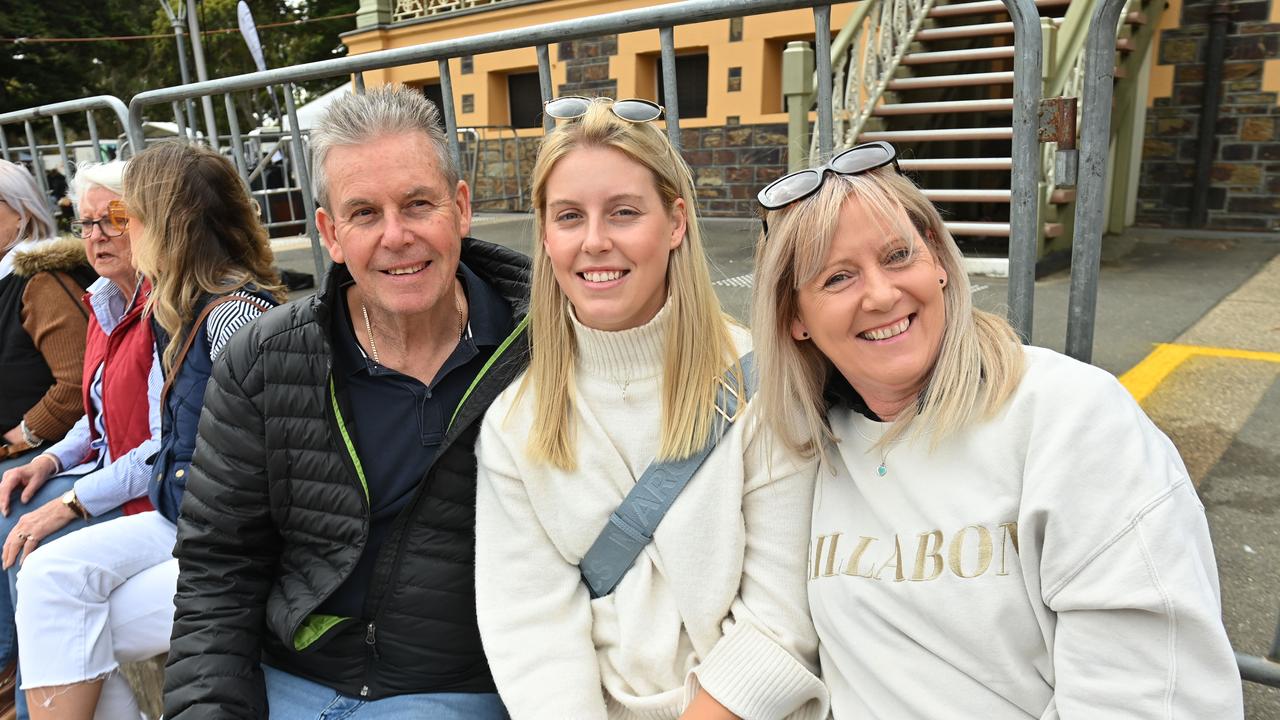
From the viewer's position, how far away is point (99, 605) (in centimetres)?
232

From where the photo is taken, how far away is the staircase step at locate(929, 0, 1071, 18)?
7793 mm

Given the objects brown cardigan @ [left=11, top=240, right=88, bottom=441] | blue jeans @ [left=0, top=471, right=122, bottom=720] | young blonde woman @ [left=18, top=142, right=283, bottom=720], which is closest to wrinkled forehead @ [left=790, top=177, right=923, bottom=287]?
young blonde woman @ [left=18, top=142, right=283, bottom=720]

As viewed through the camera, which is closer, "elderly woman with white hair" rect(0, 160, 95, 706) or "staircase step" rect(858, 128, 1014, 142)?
"elderly woman with white hair" rect(0, 160, 95, 706)

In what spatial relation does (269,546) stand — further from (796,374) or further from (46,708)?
(796,374)

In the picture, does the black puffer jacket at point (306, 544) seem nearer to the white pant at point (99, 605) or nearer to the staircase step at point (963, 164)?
the white pant at point (99, 605)

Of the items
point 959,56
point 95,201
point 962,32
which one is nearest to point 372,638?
point 95,201

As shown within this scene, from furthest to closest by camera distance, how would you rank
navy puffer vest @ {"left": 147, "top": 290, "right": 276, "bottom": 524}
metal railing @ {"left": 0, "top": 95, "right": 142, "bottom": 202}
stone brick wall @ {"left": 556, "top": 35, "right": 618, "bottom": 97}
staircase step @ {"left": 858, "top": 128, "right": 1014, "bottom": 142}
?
stone brick wall @ {"left": 556, "top": 35, "right": 618, "bottom": 97} → staircase step @ {"left": 858, "top": 128, "right": 1014, "bottom": 142} → metal railing @ {"left": 0, "top": 95, "right": 142, "bottom": 202} → navy puffer vest @ {"left": 147, "top": 290, "right": 276, "bottom": 524}

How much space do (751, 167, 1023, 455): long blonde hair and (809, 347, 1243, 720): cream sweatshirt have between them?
0.04 metres

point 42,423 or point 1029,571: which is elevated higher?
point 1029,571

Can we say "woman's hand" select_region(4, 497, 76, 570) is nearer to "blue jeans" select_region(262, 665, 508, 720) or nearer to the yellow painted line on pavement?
"blue jeans" select_region(262, 665, 508, 720)

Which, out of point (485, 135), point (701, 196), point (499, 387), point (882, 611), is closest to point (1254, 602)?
point (882, 611)

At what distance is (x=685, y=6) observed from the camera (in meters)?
2.00

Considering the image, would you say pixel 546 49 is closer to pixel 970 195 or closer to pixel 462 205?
pixel 462 205

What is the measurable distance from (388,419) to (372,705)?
0.65m
